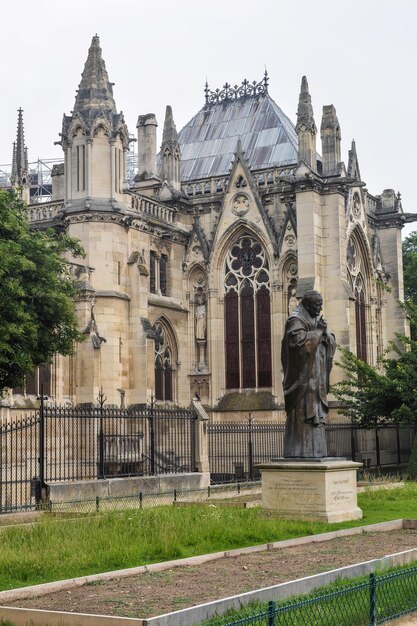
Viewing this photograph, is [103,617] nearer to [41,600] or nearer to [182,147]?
[41,600]

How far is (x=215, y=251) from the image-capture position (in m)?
39.5

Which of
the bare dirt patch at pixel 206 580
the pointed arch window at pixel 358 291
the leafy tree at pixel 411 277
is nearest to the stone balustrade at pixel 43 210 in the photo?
the pointed arch window at pixel 358 291

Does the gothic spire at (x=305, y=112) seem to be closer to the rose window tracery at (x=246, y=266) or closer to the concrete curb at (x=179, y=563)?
the rose window tracery at (x=246, y=266)

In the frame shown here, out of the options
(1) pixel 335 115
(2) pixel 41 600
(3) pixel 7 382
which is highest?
(1) pixel 335 115

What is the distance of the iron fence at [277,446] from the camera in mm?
32969

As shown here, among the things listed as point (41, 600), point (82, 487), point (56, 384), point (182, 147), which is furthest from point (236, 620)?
point (182, 147)

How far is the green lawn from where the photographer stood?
1195 centimetres

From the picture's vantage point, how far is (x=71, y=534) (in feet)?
46.0

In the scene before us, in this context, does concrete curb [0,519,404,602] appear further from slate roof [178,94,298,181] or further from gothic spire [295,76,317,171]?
slate roof [178,94,298,181]

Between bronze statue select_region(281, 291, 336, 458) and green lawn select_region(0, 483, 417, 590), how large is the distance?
4.30 feet

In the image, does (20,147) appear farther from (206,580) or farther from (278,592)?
(278,592)

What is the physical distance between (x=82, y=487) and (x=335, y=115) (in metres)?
20.7

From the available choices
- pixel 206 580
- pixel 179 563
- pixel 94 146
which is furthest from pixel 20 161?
pixel 206 580

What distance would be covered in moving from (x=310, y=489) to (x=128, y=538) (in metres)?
3.91
